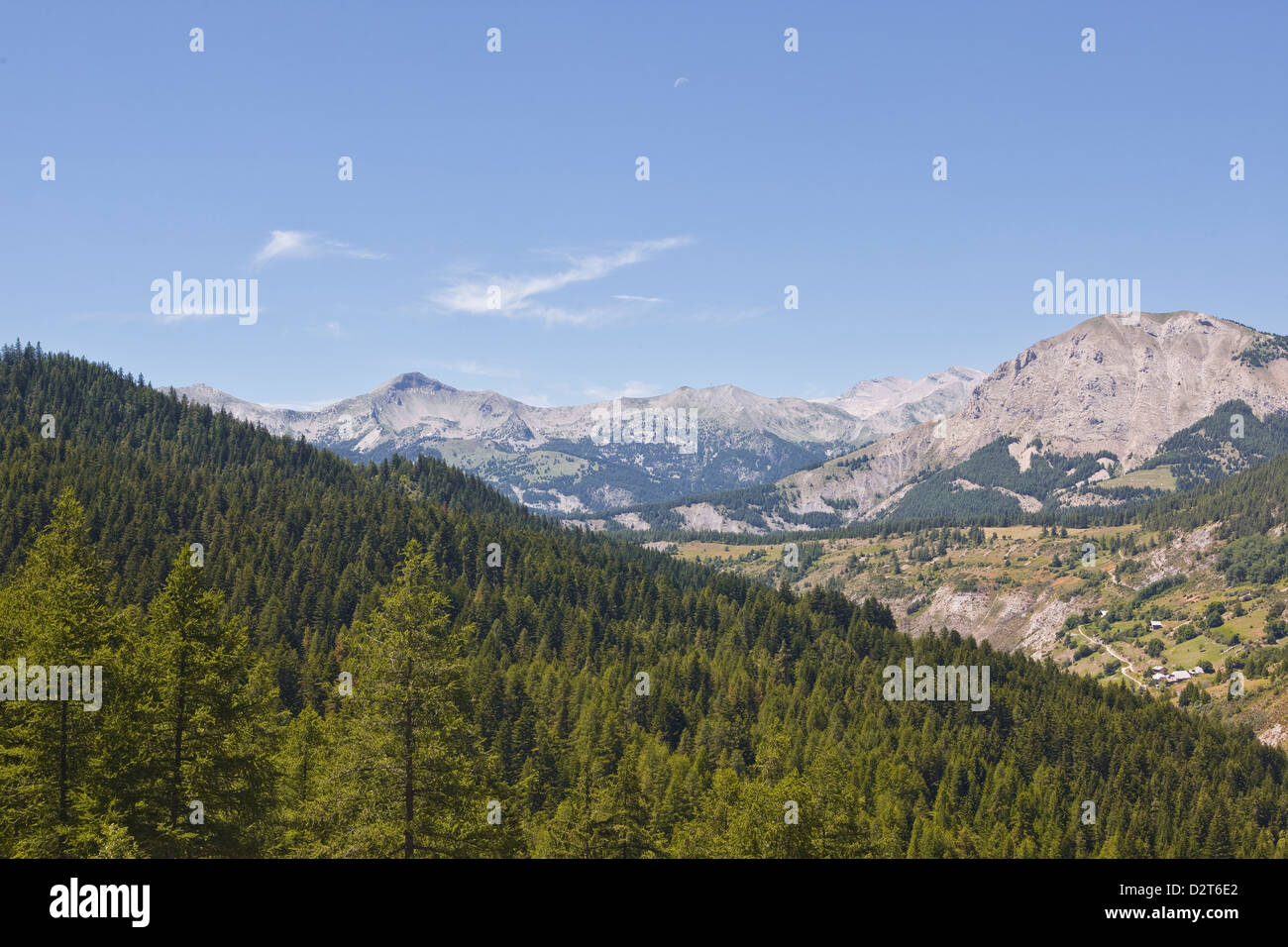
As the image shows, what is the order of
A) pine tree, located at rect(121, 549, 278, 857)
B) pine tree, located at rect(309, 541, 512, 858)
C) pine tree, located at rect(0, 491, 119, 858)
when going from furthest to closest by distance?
pine tree, located at rect(121, 549, 278, 857), pine tree, located at rect(0, 491, 119, 858), pine tree, located at rect(309, 541, 512, 858)

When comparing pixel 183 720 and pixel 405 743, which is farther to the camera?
pixel 183 720

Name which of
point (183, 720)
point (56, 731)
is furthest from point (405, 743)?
point (56, 731)

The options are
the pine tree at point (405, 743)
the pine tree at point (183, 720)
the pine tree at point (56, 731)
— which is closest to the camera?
the pine tree at point (405, 743)

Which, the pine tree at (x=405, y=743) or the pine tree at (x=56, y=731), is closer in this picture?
the pine tree at (x=405, y=743)

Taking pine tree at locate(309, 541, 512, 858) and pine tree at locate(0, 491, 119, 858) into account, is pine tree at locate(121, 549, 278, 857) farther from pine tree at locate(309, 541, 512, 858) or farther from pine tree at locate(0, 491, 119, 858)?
pine tree at locate(309, 541, 512, 858)

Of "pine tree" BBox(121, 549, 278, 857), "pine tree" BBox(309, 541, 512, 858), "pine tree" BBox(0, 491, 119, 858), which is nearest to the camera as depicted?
"pine tree" BBox(309, 541, 512, 858)

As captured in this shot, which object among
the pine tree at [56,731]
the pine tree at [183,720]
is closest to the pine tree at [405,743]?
the pine tree at [183,720]

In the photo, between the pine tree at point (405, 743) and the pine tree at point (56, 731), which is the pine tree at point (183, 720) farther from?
the pine tree at point (405, 743)

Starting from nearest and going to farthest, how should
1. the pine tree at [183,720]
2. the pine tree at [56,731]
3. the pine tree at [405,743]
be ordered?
the pine tree at [405,743] → the pine tree at [56,731] → the pine tree at [183,720]

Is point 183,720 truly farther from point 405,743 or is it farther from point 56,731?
point 405,743

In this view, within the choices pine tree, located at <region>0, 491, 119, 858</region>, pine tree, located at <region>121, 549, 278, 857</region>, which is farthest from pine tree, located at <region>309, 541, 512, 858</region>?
pine tree, located at <region>0, 491, 119, 858</region>

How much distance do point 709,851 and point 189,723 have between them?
42.6 meters
